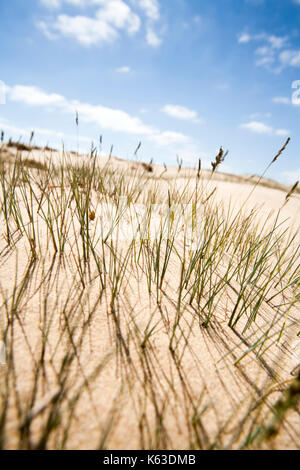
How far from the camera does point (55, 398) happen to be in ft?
1.75

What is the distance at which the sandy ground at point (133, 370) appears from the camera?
52cm

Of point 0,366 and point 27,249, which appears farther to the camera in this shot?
point 27,249

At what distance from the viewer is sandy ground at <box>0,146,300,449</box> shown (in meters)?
0.52

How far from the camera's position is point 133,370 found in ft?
2.13

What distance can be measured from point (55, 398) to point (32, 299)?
38 cm

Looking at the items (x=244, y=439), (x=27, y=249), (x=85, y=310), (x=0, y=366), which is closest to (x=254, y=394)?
(x=244, y=439)

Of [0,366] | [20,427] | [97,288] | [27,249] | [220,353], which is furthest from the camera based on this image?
[27,249]

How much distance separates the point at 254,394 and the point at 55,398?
1.72 feet

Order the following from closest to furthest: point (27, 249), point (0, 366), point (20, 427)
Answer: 1. point (20, 427)
2. point (0, 366)
3. point (27, 249)
